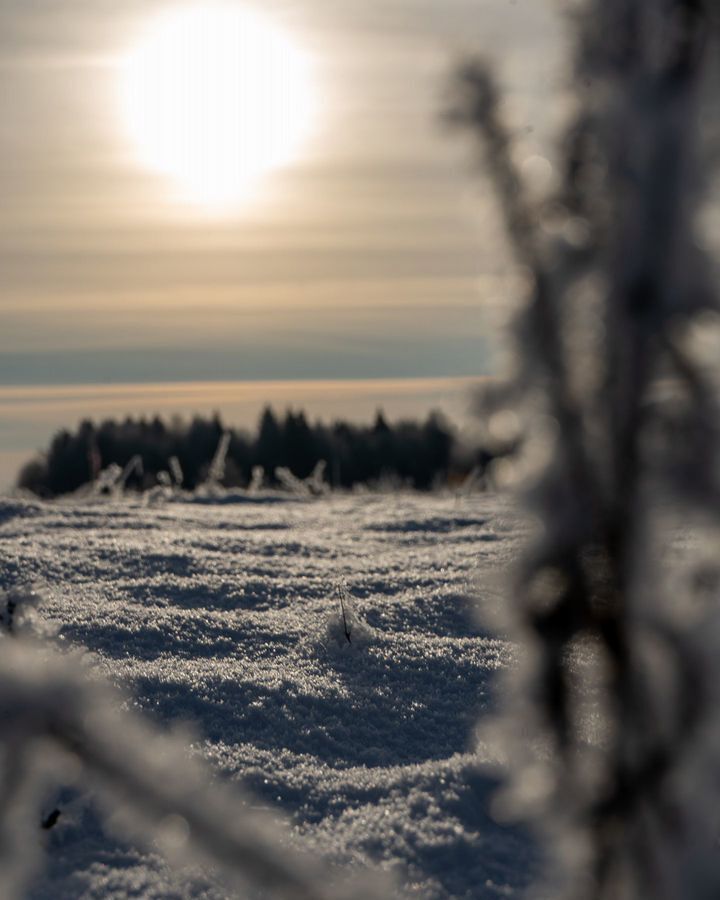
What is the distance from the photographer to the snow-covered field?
281 cm

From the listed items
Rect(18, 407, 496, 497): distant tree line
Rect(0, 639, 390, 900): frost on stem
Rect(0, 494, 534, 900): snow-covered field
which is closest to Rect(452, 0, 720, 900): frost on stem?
Rect(0, 494, 534, 900): snow-covered field

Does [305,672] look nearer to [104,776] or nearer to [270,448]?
[104,776]

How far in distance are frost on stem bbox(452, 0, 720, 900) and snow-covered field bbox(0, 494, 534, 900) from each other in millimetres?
70

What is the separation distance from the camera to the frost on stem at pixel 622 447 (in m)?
0.52

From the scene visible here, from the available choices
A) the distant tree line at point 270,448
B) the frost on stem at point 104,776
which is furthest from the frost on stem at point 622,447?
the distant tree line at point 270,448

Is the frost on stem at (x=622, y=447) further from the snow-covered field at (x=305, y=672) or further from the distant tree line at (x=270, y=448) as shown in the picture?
the distant tree line at (x=270, y=448)

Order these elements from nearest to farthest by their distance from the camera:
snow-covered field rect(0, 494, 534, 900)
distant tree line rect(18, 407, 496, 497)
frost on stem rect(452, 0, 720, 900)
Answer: frost on stem rect(452, 0, 720, 900)
snow-covered field rect(0, 494, 534, 900)
distant tree line rect(18, 407, 496, 497)

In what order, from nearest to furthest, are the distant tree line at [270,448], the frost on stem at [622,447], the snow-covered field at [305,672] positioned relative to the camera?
the frost on stem at [622,447] < the snow-covered field at [305,672] < the distant tree line at [270,448]

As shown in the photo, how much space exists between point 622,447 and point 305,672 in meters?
3.56

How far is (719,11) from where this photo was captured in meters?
0.53

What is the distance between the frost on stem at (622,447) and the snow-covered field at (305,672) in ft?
0.23

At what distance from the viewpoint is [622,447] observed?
565mm

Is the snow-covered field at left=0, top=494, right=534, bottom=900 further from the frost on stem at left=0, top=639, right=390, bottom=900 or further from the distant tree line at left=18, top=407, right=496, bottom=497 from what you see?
the distant tree line at left=18, top=407, right=496, bottom=497

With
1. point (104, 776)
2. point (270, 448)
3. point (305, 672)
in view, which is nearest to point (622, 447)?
point (104, 776)
